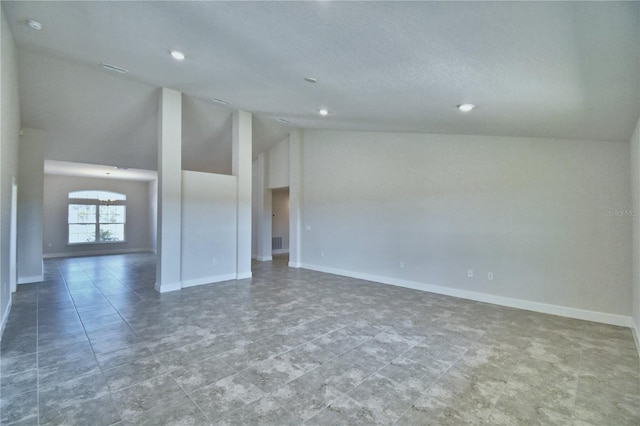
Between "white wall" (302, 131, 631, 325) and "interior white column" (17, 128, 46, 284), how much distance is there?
6126 mm

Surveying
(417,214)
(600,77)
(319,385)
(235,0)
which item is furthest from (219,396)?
(417,214)

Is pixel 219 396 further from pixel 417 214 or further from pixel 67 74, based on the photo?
pixel 67 74

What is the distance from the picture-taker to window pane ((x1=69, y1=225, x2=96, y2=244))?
33.8ft

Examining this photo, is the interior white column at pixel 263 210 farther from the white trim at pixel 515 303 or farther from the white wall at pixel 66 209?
the white wall at pixel 66 209

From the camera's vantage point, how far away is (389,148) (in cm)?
603

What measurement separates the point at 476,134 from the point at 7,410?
6.08 metres

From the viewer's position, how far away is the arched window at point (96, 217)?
10367mm

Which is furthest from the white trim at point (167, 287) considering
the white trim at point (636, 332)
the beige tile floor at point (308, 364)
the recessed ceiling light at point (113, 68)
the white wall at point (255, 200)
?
the white trim at point (636, 332)

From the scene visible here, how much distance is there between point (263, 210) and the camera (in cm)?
895

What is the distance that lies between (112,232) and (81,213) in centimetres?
117

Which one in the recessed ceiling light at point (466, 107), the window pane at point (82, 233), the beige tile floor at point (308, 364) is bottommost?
the beige tile floor at point (308, 364)

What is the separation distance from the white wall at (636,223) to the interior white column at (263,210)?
7583 millimetres

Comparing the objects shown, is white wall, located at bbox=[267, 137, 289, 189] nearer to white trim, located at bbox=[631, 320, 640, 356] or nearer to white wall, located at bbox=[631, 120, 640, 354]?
white wall, located at bbox=[631, 120, 640, 354]

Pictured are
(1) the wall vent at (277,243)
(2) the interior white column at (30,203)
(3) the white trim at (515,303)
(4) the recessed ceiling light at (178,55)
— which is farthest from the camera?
(1) the wall vent at (277,243)
